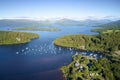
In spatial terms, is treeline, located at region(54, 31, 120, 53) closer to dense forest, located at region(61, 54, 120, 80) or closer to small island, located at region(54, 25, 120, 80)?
small island, located at region(54, 25, 120, 80)

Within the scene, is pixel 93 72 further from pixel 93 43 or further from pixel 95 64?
pixel 93 43

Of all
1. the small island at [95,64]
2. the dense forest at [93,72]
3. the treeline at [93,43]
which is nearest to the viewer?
the dense forest at [93,72]

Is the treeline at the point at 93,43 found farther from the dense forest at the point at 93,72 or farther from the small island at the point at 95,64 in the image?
the dense forest at the point at 93,72

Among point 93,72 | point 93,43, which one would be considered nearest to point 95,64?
point 93,72

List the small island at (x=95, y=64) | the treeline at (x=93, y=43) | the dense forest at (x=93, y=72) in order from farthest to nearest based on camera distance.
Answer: the treeline at (x=93, y=43)
the small island at (x=95, y=64)
the dense forest at (x=93, y=72)

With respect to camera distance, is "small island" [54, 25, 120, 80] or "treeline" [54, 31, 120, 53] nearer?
"small island" [54, 25, 120, 80]

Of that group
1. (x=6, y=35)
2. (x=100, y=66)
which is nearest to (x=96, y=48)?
(x=100, y=66)

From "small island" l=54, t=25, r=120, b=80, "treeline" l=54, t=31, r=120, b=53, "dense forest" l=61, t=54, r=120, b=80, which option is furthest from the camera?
"treeline" l=54, t=31, r=120, b=53

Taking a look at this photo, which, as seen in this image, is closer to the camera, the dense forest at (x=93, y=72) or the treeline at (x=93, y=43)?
the dense forest at (x=93, y=72)

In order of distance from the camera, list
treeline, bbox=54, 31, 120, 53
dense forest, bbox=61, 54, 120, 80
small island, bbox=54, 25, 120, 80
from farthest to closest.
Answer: treeline, bbox=54, 31, 120, 53
small island, bbox=54, 25, 120, 80
dense forest, bbox=61, 54, 120, 80

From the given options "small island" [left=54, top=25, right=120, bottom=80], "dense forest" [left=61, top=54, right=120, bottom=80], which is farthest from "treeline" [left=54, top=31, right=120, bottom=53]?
"dense forest" [left=61, top=54, right=120, bottom=80]

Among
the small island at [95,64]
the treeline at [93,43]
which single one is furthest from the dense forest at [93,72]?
the treeline at [93,43]
